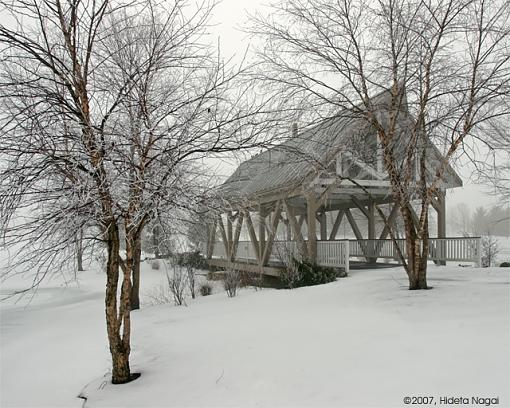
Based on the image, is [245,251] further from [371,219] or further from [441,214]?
[441,214]

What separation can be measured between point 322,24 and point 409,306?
18.7 feet

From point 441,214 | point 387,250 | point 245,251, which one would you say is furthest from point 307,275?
point 245,251

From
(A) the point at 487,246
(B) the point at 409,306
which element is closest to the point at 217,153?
(B) the point at 409,306

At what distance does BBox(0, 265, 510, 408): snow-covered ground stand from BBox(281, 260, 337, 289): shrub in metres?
1.58

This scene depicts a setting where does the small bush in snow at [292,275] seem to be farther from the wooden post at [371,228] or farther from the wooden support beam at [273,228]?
the wooden post at [371,228]

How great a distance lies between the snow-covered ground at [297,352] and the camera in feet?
13.0

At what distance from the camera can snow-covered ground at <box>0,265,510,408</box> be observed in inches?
156

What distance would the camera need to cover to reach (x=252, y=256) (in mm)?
17578

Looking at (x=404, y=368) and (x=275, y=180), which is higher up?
(x=275, y=180)

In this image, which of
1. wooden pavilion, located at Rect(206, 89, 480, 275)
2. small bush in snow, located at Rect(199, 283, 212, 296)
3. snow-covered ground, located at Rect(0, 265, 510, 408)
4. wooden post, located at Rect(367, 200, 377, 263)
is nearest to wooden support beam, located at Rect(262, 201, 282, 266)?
wooden pavilion, located at Rect(206, 89, 480, 275)

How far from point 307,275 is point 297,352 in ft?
21.2

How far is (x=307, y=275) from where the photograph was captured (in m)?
11.6

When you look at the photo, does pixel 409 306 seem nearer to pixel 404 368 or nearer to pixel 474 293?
pixel 474 293

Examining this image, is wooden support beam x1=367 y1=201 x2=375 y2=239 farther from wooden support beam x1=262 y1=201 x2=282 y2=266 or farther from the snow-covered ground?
the snow-covered ground
